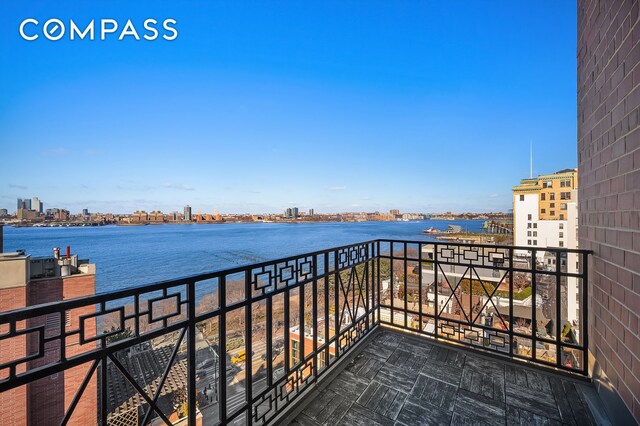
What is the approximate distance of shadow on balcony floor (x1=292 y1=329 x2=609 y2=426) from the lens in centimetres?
172

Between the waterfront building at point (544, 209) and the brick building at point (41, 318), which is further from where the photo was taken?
the waterfront building at point (544, 209)

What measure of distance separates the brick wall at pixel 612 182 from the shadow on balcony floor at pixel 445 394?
33 cm

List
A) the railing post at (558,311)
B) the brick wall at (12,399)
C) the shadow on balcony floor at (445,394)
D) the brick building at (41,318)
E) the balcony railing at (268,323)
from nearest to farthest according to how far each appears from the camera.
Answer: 1. the balcony railing at (268,323)
2. the shadow on balcony floor at (445,394)
3. the railing post at (558,311)
4. the brick wall at (12,399)
5. the brick building at (41,318)

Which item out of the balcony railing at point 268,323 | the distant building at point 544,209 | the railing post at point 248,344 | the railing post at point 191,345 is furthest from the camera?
the distant building at point 544,209

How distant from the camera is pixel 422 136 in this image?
1545 cm

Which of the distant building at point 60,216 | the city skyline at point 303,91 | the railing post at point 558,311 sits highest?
the city skyline at point 303,91

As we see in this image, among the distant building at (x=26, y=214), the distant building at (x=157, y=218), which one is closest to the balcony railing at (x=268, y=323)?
the distant building at (x=26, y=214)

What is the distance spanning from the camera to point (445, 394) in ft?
6.40

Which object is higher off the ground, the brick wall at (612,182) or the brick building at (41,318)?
the brick wall at (612,182)

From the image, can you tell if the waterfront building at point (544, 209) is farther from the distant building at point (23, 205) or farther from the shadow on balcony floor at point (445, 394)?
the distant building at point (23, 205)

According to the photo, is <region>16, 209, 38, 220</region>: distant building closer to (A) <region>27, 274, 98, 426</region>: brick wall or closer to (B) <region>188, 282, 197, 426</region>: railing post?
(A) <region>27, 274, 98, 426</region>: brick wall

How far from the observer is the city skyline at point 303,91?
6277 mm

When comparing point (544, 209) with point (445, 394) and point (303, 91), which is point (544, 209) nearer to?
point (303, 91)

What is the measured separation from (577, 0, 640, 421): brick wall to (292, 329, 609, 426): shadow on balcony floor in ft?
1.10
